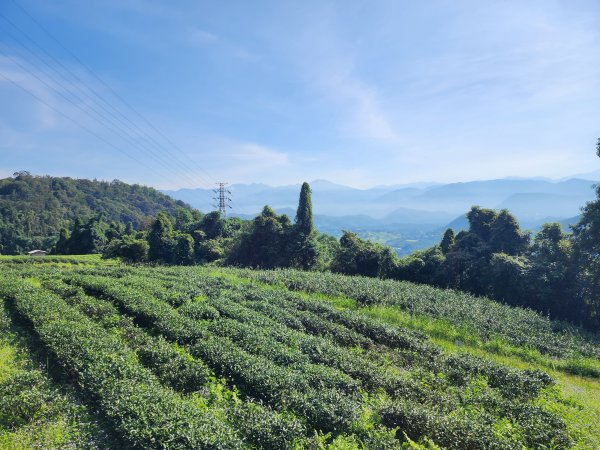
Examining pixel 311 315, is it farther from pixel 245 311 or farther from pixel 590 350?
pixel 590 350

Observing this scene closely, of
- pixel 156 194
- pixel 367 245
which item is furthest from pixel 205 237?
pixel 156 194

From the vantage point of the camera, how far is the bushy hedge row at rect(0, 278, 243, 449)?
26.1 ft

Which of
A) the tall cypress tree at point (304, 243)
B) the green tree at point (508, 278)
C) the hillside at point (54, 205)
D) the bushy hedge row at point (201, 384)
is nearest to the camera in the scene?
the bushy hedge row at point (201, 384)

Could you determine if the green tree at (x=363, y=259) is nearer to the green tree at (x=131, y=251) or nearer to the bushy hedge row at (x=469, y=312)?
the bushy hedge row at (x=469, y=312)

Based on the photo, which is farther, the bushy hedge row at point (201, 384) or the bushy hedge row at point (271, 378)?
the bushy hedge row at point (271, 378)

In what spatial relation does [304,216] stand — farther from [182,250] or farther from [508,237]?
[508,237]

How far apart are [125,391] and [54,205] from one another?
5451 inches

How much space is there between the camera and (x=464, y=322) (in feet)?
72.0

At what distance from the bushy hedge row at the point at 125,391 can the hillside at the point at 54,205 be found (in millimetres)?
85686

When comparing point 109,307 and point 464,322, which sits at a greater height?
point 109,307

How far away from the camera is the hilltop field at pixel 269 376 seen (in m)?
8.79

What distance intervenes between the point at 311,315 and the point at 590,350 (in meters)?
15.9

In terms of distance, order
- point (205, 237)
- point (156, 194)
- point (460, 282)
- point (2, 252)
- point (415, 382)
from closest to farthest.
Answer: point (415, 382)
point (460, 282)
point (205, 237)
point (2, 252)
point (156, 194)

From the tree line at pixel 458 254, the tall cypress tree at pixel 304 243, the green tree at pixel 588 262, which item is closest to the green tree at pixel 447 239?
the tree line at pixel 458 254
